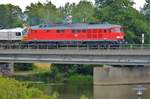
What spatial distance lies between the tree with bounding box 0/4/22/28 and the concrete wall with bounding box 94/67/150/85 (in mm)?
64313

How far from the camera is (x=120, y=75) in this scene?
64.6m

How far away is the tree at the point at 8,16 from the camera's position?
13074 cm

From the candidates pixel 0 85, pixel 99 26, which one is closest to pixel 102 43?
pixel 99 26

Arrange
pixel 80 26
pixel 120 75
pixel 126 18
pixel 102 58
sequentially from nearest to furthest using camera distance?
pixel 102 58
pixel 120 75
pixel 80 26
pixel 126 18

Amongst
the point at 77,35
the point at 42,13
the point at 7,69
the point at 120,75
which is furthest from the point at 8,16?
the point at 120,75

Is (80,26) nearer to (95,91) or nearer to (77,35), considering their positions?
(77,35)

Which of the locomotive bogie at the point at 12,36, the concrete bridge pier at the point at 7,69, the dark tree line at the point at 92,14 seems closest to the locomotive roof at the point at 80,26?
the locomotive bogie at the point at 12,36

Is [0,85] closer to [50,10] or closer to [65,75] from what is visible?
[65,75]

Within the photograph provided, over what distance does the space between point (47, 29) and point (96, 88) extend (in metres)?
17.0

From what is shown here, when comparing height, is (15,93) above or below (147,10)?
below

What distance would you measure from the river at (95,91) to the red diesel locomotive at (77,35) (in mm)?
7954

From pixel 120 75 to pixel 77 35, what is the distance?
11.7 metres

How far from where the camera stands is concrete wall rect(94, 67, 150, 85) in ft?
210

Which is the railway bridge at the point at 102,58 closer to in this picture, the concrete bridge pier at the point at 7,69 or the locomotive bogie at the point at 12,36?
the locomotive bogie at the point at 12,36
